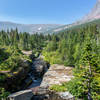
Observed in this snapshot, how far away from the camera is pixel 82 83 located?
53.2ft

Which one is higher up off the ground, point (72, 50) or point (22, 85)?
point (72, 50)

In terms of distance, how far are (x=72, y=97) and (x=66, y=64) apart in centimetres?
2421

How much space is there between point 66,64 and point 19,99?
29.3 m

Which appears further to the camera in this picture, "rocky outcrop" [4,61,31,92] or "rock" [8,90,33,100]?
"rocky outcrop" [4,61,31,92]

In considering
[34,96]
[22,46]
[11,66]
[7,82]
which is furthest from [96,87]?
[22,46]

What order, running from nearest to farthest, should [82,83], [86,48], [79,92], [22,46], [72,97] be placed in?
[86,48] < [82,83] < [79,92] < [72,97] < [22,46]

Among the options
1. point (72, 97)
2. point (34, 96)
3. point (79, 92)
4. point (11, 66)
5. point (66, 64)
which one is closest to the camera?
point (79, 92)

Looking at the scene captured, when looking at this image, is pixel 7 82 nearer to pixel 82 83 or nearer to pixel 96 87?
pixel 82 83

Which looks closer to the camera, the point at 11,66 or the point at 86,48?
the point at 86,48

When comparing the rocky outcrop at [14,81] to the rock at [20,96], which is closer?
the rock at [20,96]

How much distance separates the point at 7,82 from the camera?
22.5 m

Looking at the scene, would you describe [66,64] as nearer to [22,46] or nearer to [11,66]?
[11,66]

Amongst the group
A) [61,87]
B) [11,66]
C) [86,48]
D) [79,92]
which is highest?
[86,48]

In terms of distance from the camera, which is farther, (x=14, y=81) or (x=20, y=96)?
(x=14, y=81)
